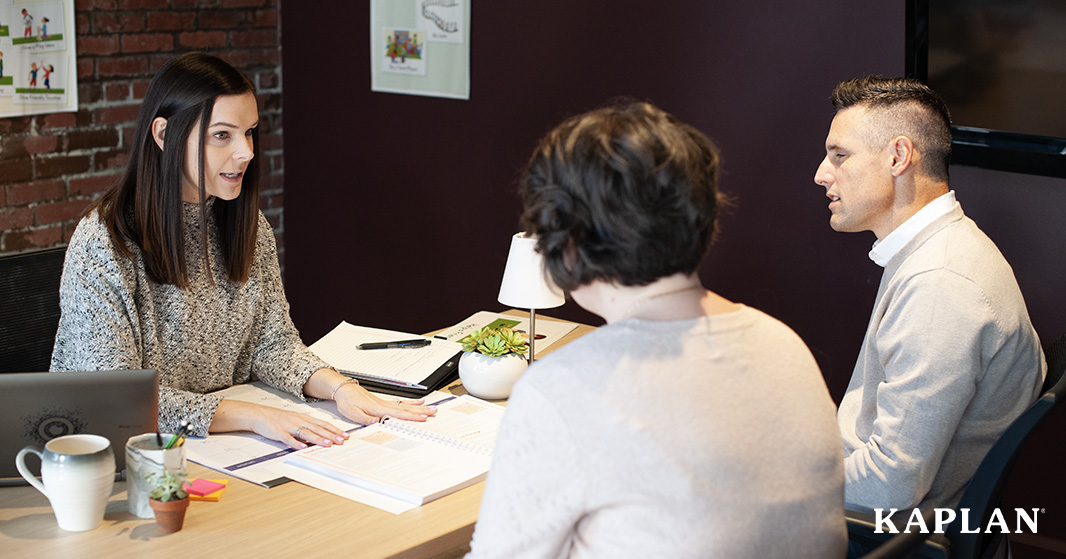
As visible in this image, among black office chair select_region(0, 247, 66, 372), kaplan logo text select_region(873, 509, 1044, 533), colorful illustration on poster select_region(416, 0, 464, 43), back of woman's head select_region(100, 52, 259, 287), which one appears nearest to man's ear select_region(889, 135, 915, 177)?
kaplan logo text select_region(873, 509, 1044, 533)

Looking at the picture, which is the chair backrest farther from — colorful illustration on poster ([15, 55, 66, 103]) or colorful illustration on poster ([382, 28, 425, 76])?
colorful illustration on poster ([15, 55, 66, 103])

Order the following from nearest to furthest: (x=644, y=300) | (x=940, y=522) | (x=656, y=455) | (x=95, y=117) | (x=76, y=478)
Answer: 1. (x=656, y=455)
2. (x=644, y=300)
3. (x=76, y=478)
4. (x=940, y=522)
5. (x=95, y=117)

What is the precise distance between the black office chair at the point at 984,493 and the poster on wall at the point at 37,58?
110 inches

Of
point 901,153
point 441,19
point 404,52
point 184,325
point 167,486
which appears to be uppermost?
point 441,19

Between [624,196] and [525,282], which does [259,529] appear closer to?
[624,196]

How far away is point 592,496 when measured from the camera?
109 cm

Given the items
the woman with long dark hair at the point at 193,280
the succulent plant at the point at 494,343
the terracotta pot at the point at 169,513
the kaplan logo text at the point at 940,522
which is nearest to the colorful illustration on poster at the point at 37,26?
the woman with long dark hair at the point at 193,280

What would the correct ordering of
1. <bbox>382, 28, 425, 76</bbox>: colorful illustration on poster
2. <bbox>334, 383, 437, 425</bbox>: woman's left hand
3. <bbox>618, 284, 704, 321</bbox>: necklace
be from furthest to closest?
<bbox>382, 28, 425, 76</bbox>: colorful illustration on poster, <bbox>334, 383, 437, 425</bbox>: woman's left hand, <bbox>618, 284, 704, 321</bbox>: necklace

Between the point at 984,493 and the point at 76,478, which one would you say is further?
the point at 984,493

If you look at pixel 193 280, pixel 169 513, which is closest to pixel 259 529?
pixel 169 513

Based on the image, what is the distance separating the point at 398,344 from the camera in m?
2.36

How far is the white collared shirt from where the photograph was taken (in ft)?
6.38

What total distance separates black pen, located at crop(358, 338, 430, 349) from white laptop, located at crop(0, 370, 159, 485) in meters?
0.79

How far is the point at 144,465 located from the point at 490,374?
756 millimetres
